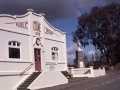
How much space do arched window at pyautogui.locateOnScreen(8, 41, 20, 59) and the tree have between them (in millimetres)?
30540

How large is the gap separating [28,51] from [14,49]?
6.31 feet

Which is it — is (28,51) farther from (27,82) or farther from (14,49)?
(27,82)

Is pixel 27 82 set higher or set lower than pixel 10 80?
lower

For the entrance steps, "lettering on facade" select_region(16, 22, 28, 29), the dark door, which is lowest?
the entrance steps

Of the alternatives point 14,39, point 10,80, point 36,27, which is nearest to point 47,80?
point 10,80

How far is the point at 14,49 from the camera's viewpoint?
64.0ft


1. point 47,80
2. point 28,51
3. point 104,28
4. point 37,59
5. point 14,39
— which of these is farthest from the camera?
point 104,28

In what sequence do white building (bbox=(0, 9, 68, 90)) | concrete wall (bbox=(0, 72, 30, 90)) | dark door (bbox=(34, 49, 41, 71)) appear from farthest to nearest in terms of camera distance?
dark door (bbox=(34, 49, 41, 71))
white building (bbox=(0, 9, 68, 90))
concrete wall (bbox=(0, 72, 30, 90))

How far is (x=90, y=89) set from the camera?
57.6ft

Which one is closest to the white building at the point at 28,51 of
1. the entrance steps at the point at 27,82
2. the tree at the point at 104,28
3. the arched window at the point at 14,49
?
the arched window at the point at 14,49

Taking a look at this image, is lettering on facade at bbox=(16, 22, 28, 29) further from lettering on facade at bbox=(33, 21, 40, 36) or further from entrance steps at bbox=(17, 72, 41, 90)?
entrance steps at bbox=(17, 72, 41, 90)

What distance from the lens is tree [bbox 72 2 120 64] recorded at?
48.4 meters

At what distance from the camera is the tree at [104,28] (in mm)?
48406

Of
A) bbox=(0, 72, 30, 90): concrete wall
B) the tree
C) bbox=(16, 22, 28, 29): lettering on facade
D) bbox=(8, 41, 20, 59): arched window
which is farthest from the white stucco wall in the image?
the tree
